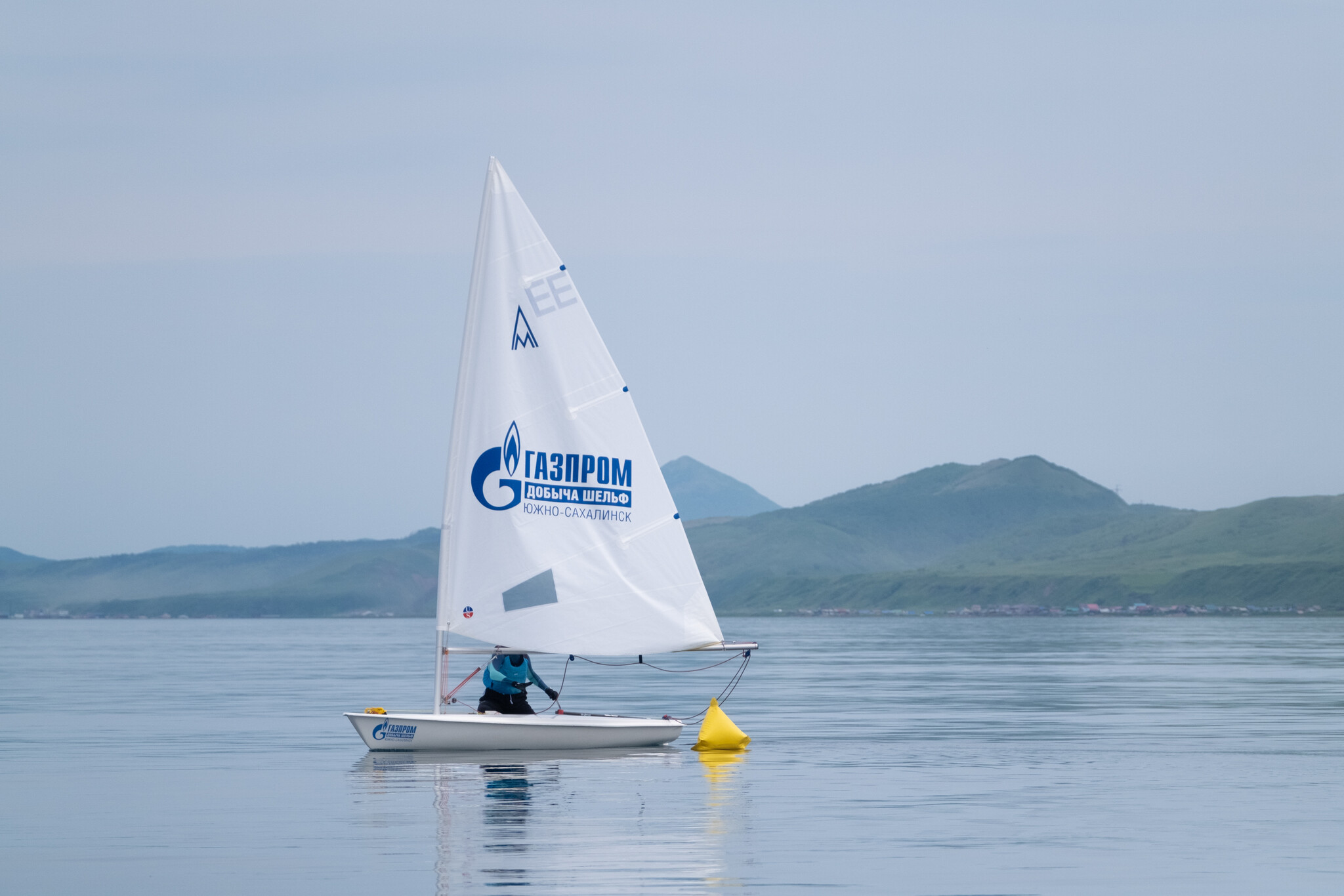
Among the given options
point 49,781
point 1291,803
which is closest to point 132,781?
point 49,781

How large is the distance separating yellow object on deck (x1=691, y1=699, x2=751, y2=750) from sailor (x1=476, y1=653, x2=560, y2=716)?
11.5 feet

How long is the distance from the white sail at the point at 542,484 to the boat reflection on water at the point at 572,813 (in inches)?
102

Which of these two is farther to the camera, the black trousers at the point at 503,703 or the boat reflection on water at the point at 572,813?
the black trousers at the point at 503,703

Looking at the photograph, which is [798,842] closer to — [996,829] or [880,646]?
[996,829]

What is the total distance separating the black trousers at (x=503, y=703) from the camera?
34500 millimetres

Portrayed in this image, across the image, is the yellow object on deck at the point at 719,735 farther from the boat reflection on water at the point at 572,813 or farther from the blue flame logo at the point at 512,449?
the blue flame logo at the point at 512,449

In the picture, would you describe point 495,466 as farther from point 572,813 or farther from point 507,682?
point 572,813

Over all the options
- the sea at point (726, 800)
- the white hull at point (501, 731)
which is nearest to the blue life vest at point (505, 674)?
the white hull at point (501, 731)

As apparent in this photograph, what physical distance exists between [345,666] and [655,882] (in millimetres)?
77169

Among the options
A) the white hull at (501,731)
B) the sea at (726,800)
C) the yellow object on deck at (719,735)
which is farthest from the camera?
the yellow object on deck at (719,735)

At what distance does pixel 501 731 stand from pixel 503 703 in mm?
1029

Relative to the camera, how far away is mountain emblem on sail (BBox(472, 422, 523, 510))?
33719mm

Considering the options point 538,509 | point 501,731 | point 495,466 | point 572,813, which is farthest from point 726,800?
point 495,466

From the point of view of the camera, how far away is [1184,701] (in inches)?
2077
